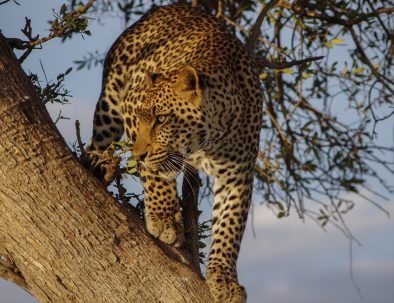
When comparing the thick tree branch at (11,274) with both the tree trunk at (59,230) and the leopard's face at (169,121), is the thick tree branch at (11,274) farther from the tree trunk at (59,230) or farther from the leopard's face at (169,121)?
the leopard's face at (169,121)

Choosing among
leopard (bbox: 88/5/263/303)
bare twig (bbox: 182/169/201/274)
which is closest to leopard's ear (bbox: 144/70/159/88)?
leopard (bbox: 88/5/263/303)

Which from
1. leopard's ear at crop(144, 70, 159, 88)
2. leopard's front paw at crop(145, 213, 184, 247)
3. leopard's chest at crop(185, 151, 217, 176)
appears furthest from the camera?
leopard's chest at crop(185, 151, 217, 176)

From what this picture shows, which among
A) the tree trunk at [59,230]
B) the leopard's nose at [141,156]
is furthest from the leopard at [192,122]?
the tree trunk at [59,230]

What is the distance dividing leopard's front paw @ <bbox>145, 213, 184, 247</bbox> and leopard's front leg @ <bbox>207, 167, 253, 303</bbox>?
368 millimetres

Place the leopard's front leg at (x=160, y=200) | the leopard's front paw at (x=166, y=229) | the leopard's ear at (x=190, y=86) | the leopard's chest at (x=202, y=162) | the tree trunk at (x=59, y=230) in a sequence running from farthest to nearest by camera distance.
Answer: the leopard's chest at (x=202, y=162), the leopard's front leg at (x=160, y=200), the leopard's ear at (x=190, y=86), the leopard's front paw at (x=166, y=229), the tree trunk at (x=59, y=230)

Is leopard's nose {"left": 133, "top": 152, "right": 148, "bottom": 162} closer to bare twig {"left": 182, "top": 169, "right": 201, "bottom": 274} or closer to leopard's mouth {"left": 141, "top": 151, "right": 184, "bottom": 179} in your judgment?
leopard's mouth {"left": 141, "top": 151, "right": 184, "bottom": 179}

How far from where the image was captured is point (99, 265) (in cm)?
491

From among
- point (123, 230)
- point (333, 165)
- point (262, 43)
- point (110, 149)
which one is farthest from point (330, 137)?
point (123, 230)

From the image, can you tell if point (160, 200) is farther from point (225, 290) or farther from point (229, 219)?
point (225, 290)

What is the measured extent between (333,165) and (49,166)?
15.4ft

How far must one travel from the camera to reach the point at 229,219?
6.18m

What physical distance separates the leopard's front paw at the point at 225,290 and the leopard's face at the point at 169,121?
74 cm

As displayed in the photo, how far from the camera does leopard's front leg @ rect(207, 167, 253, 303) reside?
6.00 metres

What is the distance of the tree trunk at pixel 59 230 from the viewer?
4.89m
